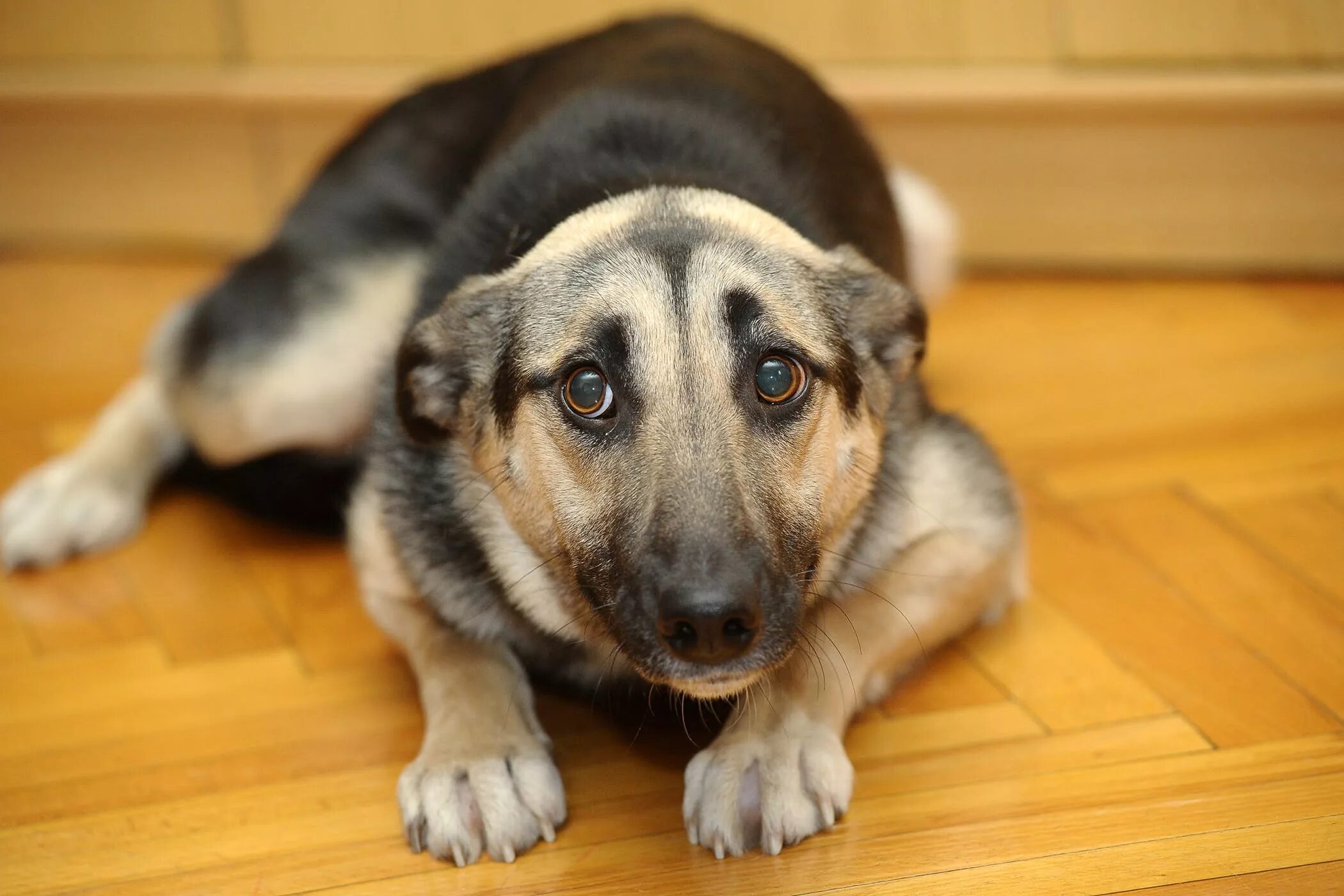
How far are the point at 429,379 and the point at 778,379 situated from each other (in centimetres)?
62

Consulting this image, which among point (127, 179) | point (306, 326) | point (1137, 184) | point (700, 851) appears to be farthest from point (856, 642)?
point (127, 179)

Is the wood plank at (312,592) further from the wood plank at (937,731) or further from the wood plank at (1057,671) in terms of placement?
the wood plank at (1057,671)

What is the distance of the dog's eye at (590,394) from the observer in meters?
2.09

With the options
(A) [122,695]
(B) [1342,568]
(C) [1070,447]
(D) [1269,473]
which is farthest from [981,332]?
(A) [122,695]

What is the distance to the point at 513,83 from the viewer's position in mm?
3287

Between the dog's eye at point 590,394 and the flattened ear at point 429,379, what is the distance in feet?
0.96

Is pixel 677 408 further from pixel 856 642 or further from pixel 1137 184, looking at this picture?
pixel 1137 184

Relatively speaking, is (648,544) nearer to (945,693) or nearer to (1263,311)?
(945,693)

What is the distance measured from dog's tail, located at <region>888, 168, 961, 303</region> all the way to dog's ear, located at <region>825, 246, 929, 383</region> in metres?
1.24

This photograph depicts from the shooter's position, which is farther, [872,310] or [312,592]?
[312,592]

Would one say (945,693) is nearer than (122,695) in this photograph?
Yes

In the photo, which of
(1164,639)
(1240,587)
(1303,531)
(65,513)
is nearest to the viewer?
(1164,639)

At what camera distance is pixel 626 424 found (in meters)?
2.05

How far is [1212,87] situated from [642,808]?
2896 millimetres
